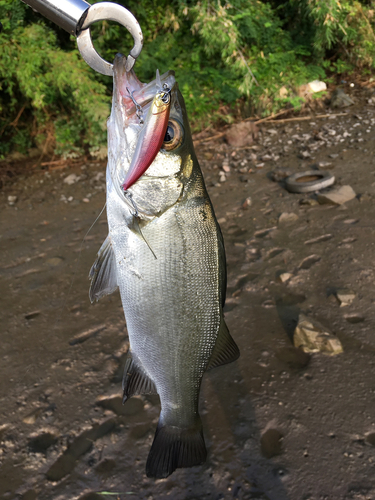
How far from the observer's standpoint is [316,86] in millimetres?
8680

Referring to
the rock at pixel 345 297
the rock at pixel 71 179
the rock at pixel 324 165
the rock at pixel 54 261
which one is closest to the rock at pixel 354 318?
the rock at pixel 345 297

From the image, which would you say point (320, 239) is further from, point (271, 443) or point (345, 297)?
point (271, 443)

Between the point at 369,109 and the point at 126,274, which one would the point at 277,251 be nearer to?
the point at 126,274

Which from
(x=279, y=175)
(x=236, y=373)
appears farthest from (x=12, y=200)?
(x=236, y=373)

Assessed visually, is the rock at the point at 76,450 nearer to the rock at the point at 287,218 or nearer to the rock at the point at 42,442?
the rock at the point at 42,442

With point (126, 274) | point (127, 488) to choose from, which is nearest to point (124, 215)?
point (126, 274)

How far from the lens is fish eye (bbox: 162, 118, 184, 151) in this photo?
1.53 meters

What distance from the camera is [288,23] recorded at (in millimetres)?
9406

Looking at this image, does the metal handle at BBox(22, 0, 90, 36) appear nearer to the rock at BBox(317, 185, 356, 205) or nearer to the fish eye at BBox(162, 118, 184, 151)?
the fish eye at BBox(162, 118, 184, 151)

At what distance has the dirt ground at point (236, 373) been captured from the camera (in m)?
2.49

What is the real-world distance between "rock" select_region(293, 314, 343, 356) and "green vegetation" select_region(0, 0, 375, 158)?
495 cm

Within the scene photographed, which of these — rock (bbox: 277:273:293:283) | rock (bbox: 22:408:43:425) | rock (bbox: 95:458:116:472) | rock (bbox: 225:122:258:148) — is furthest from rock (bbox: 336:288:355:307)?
rock (bbox: 225:122:258:148)

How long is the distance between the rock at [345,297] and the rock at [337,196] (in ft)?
5.69

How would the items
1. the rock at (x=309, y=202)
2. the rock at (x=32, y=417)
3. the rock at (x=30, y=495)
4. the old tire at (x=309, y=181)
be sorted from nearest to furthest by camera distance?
the rock at (x=30, y=495) → the rock at (x=32, y=417) → the rock at (x=309, y=202) → the old tire at (x=309, y=181)
